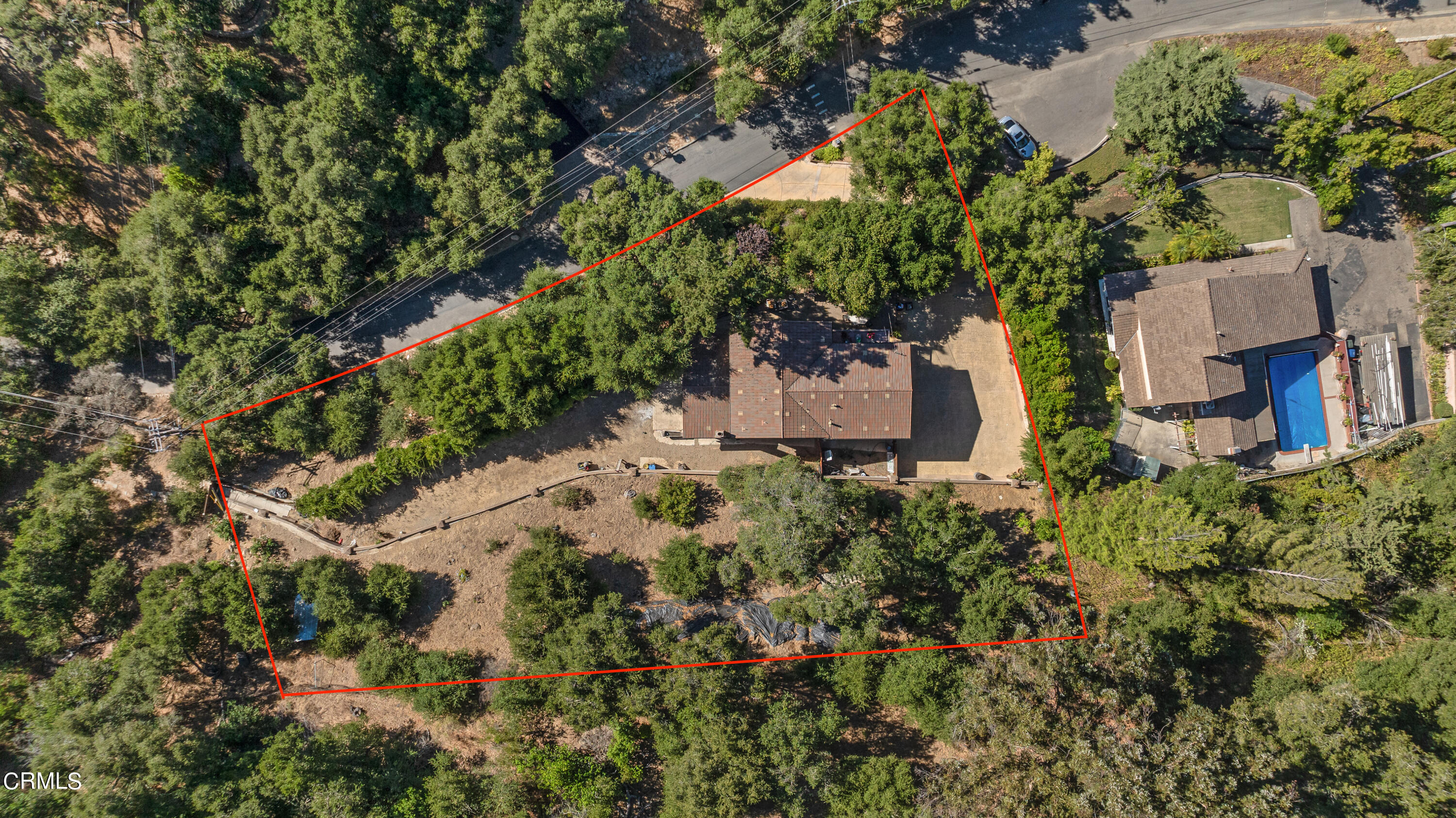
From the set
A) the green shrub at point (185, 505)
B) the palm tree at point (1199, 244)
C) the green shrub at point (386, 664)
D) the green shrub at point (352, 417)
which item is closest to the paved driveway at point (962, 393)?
the palm tree at point (1199, 244)

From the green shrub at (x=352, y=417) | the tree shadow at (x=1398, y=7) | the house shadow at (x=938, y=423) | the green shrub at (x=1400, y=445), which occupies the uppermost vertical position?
the tree shadow at (x=1398, y=7)

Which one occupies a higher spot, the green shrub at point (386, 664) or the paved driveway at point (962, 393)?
the paved driveway at point (962, 393)

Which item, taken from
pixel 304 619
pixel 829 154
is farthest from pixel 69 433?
pixel 829 154

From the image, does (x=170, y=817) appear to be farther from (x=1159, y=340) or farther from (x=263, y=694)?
(x=1159, y=340)

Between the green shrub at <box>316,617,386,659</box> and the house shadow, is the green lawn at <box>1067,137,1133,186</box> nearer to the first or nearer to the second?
the house shadow

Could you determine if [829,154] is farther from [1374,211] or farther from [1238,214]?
[1374,211]

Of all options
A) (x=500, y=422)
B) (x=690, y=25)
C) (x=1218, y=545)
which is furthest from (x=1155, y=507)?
(x=690, y=25)

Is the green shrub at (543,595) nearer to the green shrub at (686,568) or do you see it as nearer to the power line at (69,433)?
the green shrub at (686,568)
